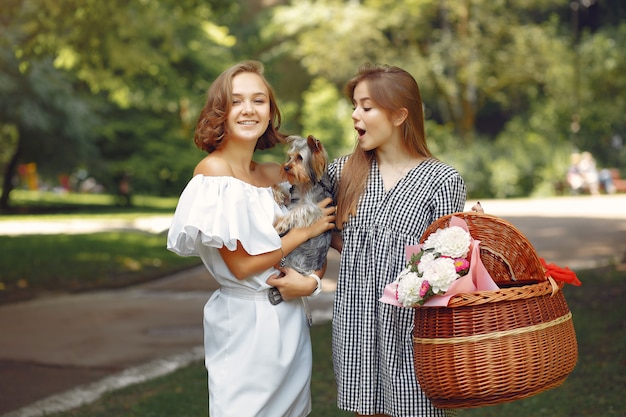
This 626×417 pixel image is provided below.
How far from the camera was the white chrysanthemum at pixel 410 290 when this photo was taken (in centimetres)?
285

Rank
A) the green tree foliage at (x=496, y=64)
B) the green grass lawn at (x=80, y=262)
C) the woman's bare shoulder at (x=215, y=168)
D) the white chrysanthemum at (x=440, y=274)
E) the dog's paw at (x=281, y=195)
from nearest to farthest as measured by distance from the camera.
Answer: the white chrysanthemum at (x=440, y=274) < the woman's bare shoulder at (x=215, y=168) < the dog's paw at (x=281, y=195) < the green grass lawn at (x=80, y=262) < the green tree foliage at (x=496, y=64)

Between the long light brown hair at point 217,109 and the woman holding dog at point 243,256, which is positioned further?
the long light brown hair at point 217,109

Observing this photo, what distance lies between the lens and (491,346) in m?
2.86

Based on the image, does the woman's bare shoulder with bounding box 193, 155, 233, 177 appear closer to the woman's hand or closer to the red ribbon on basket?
the woman's hand

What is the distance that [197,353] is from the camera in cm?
710

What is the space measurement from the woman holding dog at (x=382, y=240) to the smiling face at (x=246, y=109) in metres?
0.39

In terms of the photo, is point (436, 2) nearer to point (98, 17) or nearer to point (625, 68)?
point (625, 68)

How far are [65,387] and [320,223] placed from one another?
368 cm

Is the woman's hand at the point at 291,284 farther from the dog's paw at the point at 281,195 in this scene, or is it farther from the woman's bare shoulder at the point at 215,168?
the woman's bare shoulder at the point at 215,168

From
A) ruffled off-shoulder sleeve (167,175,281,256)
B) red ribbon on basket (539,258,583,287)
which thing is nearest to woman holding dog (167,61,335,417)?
ruffled off-shoulder sleeve (167,175,281,256)

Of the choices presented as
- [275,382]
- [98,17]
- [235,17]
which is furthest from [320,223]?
[235,17]

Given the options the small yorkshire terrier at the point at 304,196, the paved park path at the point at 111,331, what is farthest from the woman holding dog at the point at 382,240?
the paved park path at the point at 111,331

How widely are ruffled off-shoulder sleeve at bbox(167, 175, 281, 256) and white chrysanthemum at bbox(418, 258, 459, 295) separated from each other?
0.68 metres

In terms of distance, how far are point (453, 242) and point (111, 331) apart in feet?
19.1
